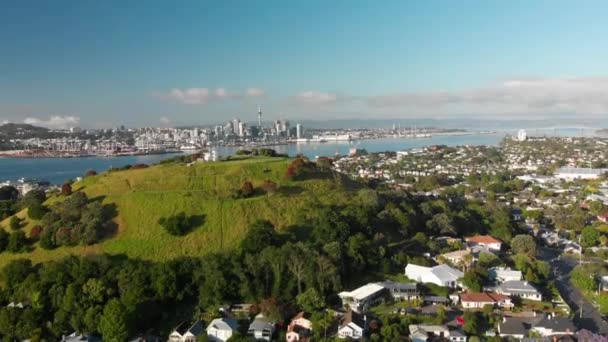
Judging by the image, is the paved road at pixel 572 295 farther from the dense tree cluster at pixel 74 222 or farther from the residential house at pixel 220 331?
the dense tree cluster at pixel 74 222

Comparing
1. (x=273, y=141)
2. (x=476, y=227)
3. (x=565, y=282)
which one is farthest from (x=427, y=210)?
(x=273, y=141)

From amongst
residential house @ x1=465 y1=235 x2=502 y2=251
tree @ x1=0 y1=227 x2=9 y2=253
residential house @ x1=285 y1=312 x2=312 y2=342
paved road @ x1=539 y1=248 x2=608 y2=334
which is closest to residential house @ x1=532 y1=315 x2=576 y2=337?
paved road @ x1=539 y1=248 x2=608 y2=334

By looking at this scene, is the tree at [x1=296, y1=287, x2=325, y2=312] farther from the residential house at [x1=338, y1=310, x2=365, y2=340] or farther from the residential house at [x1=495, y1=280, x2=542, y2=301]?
the residential house at [x1=495, y1=280, x2=542, y2=301]

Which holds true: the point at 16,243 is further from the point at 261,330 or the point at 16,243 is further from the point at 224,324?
the point at 261,330

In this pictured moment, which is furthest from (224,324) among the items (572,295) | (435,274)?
(572,295)

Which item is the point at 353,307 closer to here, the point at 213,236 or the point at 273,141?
the point at 213,236

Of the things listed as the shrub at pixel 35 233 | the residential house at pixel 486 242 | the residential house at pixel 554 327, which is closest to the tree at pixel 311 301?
the residential house at pixel 554 327
